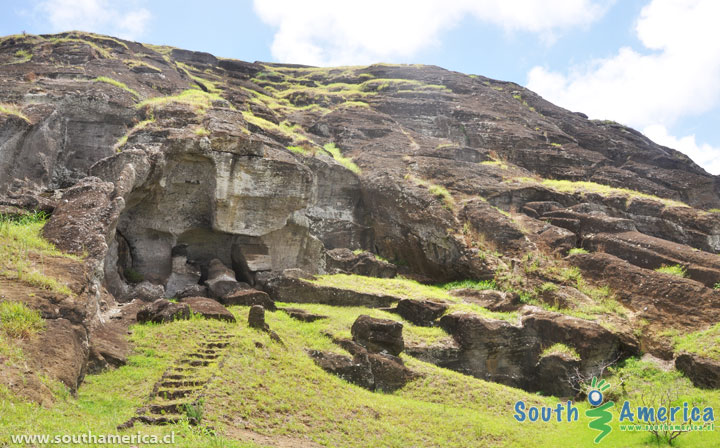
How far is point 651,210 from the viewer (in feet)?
94.0

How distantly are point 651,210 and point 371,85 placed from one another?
29.2 meters

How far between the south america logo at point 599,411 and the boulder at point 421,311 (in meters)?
6.37

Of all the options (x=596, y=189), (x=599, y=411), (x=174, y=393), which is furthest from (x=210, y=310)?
(x=596, y=189)

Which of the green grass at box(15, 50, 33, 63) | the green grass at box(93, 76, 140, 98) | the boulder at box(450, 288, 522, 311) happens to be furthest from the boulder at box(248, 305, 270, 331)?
the green grass at box(15, 50, 33, 63)

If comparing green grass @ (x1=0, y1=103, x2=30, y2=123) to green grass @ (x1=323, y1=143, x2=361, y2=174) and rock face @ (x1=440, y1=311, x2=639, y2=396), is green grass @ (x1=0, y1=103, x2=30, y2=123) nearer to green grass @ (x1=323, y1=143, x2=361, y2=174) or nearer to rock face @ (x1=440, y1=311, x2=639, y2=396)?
green grass @ (x1=323, y1=143, x2=361, y2=174)

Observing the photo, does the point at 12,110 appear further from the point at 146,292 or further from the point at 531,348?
the point at 531,348

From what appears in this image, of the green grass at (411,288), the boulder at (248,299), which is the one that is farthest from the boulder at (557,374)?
the boulder at (248,299)

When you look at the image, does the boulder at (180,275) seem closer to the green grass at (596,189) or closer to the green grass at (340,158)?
the green grass at (340,158)

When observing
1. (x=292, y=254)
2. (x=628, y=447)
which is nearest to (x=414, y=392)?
(x=628, y=447)

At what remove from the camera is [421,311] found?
19.9 metres

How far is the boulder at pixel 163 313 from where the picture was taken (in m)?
14.4

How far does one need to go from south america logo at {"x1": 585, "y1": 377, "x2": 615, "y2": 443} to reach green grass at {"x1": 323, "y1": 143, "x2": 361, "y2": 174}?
18994mm

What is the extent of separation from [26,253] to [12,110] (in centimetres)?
1333

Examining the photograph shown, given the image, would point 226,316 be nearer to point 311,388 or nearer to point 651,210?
point 311,388
